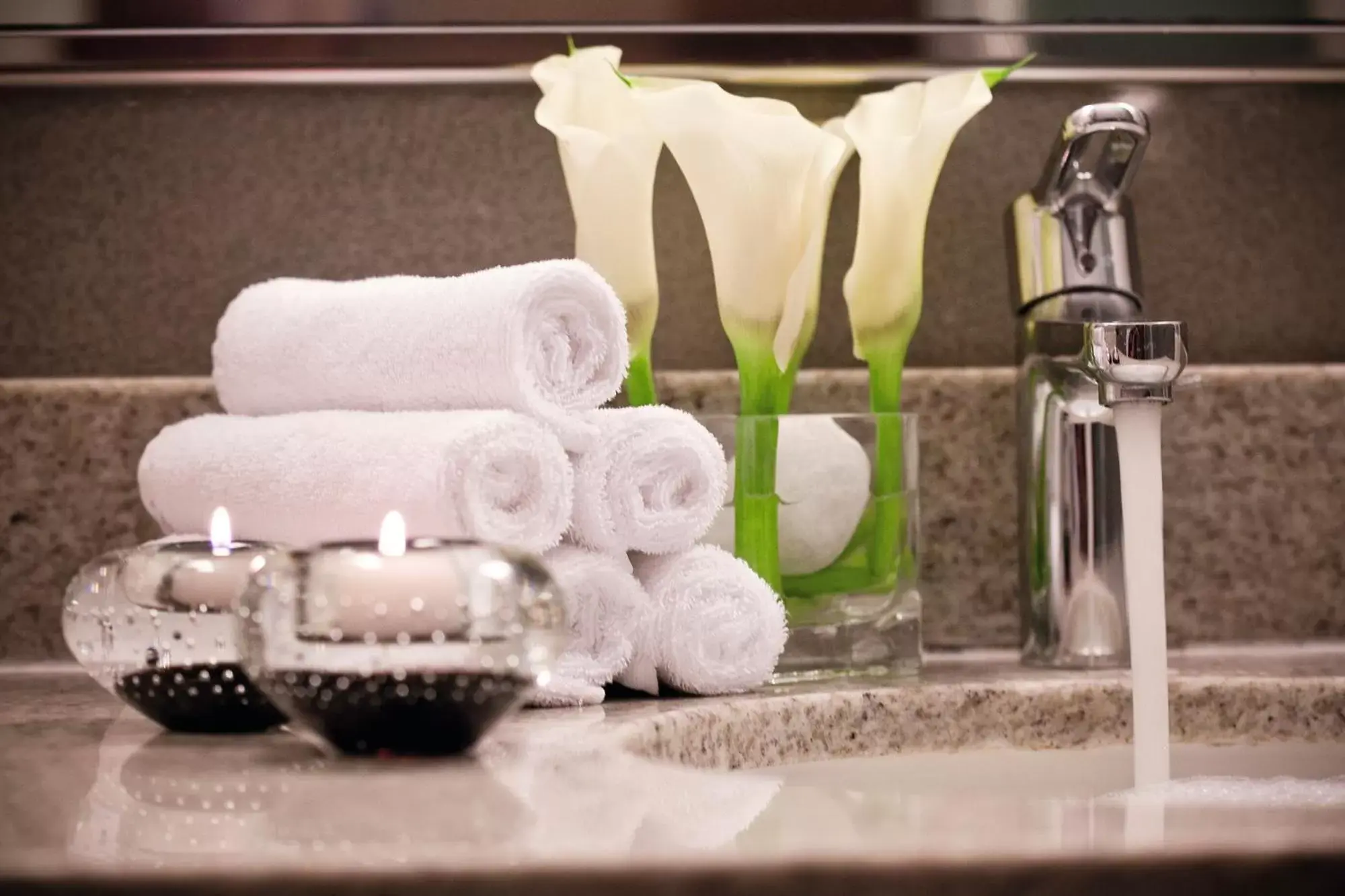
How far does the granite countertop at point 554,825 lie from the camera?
1.03 feet

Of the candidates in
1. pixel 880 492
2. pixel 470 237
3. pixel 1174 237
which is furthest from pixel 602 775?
pixel 1174 237

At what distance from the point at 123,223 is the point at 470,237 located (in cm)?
22

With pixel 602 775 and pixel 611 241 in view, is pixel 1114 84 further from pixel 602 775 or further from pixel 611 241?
pixel 602 775

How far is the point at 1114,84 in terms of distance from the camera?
93 cm

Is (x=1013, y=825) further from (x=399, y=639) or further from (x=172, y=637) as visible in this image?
(x=172, y=637)

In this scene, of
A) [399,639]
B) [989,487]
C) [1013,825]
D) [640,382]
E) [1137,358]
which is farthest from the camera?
[989,487]

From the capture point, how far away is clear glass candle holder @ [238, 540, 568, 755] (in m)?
0.45

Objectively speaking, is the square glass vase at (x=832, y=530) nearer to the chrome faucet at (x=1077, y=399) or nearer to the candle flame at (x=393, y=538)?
the chrome faucet at (x=1077, y=399)

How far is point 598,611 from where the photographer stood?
0.65 m

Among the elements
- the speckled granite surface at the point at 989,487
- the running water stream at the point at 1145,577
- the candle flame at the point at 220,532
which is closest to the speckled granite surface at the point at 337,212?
the speckled granite surface at the point at 989,487

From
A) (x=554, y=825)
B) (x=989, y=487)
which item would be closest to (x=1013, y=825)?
(x=554, y=825)

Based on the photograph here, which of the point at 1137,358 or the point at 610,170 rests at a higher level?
the point at 610,170

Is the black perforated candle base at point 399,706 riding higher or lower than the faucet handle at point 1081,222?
lower

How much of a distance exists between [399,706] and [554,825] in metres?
0.11
